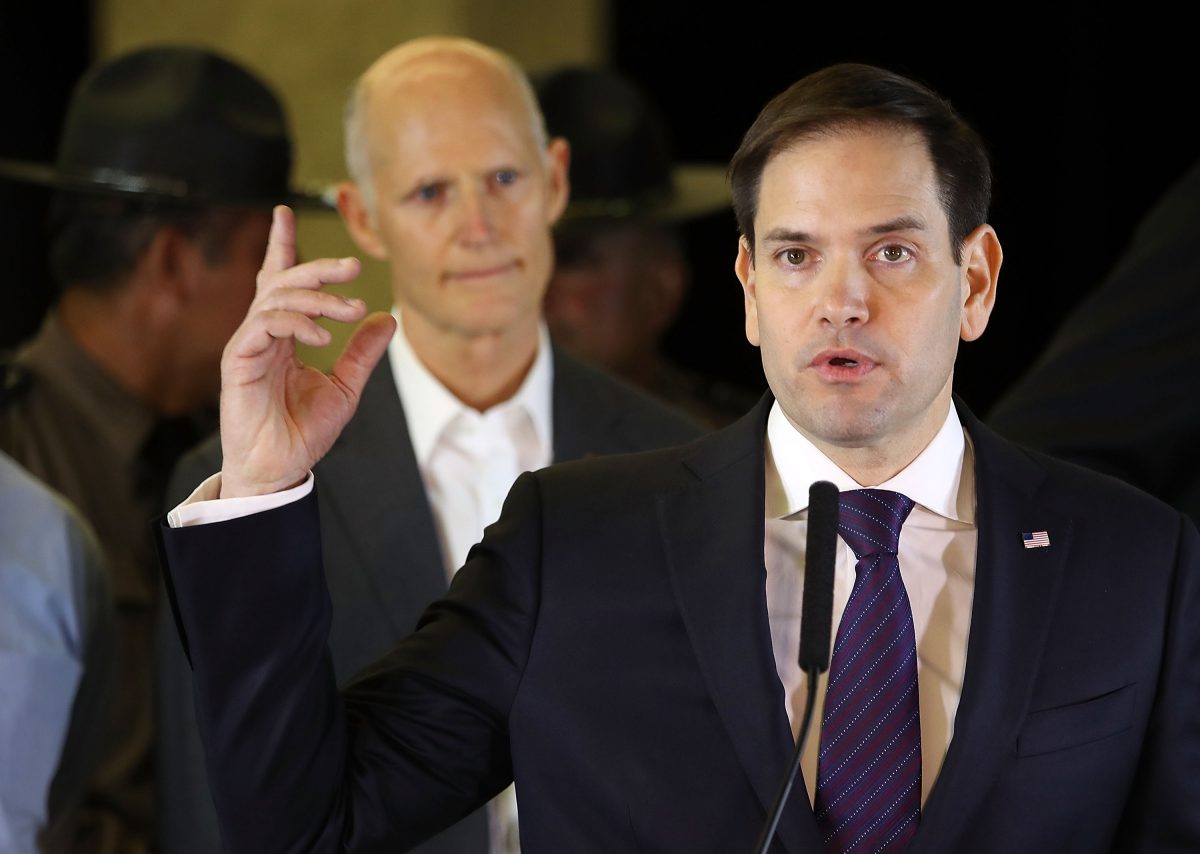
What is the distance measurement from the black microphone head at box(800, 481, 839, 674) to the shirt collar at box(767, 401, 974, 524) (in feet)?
0.78

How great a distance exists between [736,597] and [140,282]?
6.18 feet

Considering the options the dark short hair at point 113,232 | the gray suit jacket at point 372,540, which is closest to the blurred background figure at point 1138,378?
the gray suit jacket at point 372,540

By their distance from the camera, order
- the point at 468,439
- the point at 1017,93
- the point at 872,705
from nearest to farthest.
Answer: the point at 872,705 → the point at 468,439 → the point at 1017,93

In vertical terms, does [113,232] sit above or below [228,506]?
below

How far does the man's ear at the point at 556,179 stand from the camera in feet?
7.88

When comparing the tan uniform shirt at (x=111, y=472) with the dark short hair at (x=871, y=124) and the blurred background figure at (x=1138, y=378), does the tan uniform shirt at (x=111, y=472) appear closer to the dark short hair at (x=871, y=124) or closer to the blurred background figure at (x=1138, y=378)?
the blurred background figure at (x=1138, y=378)

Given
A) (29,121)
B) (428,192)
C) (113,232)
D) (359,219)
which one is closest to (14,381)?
(113,232)

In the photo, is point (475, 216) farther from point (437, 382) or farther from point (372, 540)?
point (372, 540)

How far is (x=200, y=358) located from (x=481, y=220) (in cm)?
100

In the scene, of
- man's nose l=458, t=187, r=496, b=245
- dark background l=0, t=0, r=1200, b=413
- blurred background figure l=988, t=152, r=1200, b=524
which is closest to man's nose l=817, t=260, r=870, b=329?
blurred background figure l=988, t=152, r=1200, b=524

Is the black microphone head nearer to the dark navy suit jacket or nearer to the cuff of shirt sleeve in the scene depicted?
the dark navy suit jacket

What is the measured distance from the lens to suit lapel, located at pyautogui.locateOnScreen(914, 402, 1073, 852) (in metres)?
1.33

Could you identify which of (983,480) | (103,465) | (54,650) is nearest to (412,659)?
(983,480)

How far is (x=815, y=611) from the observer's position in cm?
116
